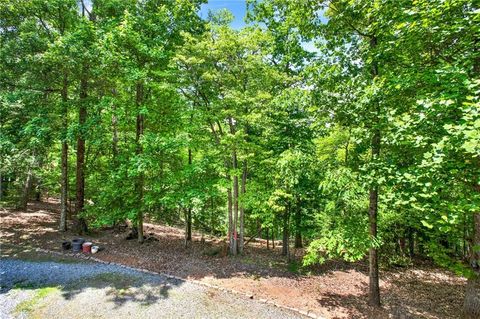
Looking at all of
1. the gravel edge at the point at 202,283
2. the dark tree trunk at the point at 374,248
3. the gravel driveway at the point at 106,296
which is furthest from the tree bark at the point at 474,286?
the gravel driveway at the point at 106,296

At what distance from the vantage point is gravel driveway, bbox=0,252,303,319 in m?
5.85

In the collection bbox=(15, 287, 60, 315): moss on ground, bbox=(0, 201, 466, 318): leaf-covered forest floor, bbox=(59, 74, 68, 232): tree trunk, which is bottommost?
bbox=(0, 201, 466, 318): leaf-covered forest floor

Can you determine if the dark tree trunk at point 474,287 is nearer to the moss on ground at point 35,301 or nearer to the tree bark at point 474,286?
the tree bark at point 474,286

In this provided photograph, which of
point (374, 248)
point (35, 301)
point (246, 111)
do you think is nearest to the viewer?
point (35, 301)

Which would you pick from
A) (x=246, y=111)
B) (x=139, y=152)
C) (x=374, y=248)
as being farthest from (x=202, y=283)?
(x=246, y=111)

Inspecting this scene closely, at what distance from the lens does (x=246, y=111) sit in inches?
387

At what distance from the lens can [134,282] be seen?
7.27 m

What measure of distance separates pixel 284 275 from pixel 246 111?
20.4 feet

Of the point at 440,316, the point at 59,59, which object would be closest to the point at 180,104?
the point at 59,59

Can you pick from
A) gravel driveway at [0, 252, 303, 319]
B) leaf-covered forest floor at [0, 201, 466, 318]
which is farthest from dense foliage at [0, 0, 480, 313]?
gravel driveway at [0, 252, 303, 319]

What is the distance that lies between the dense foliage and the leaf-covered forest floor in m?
0.75

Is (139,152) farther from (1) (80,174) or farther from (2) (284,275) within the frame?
(2) (284,275)

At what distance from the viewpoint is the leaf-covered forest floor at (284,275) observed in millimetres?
6990

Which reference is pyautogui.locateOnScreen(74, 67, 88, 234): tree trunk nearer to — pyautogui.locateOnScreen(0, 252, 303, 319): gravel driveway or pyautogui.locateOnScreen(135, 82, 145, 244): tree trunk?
pyautogui.locateOnScreen(135, 82, 145, 244): tree trunk
